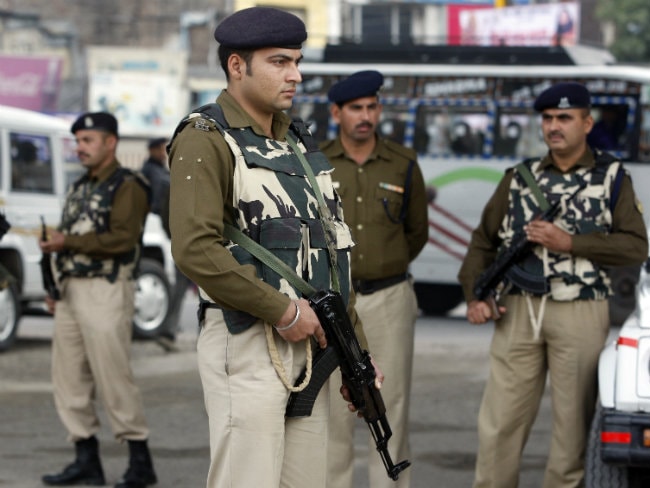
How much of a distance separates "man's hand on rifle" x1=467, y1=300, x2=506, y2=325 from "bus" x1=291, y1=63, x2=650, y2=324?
11.1 m

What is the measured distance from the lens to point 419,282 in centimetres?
1789

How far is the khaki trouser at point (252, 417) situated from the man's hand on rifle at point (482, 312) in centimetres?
207

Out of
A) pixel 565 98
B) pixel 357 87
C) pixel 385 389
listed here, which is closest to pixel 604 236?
pixel 565 98

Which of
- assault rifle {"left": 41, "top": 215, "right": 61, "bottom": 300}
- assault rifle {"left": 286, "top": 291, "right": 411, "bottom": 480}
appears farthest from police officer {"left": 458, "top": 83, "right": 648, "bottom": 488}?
assault rifle {"left": 41, "top": 215, "right": 61, "bottom": 300}

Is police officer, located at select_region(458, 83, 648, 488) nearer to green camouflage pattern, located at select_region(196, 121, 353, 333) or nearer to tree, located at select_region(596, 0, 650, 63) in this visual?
green camouflage pattern, located at select_region(196, 121, 353, 333)

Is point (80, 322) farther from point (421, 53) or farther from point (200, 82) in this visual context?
point (200, 82)

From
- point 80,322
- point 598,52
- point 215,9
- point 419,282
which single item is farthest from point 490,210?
point 215,9

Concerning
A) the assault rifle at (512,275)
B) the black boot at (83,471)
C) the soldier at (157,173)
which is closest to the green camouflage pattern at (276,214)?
the assault rifle at (512,275)

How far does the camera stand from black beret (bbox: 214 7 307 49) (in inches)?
165

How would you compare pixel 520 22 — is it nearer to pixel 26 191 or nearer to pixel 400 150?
pixel 26 191

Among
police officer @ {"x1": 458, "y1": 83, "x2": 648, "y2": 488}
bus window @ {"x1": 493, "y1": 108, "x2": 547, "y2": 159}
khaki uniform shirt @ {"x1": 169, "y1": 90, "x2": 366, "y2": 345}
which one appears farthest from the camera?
bus window @ {"x1": 493, "y1": 108, "x2": 547, "y2": 159}

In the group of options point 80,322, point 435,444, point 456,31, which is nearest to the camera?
point 80,322

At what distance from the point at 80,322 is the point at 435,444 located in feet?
8.10

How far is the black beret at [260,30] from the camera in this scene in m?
4.18
